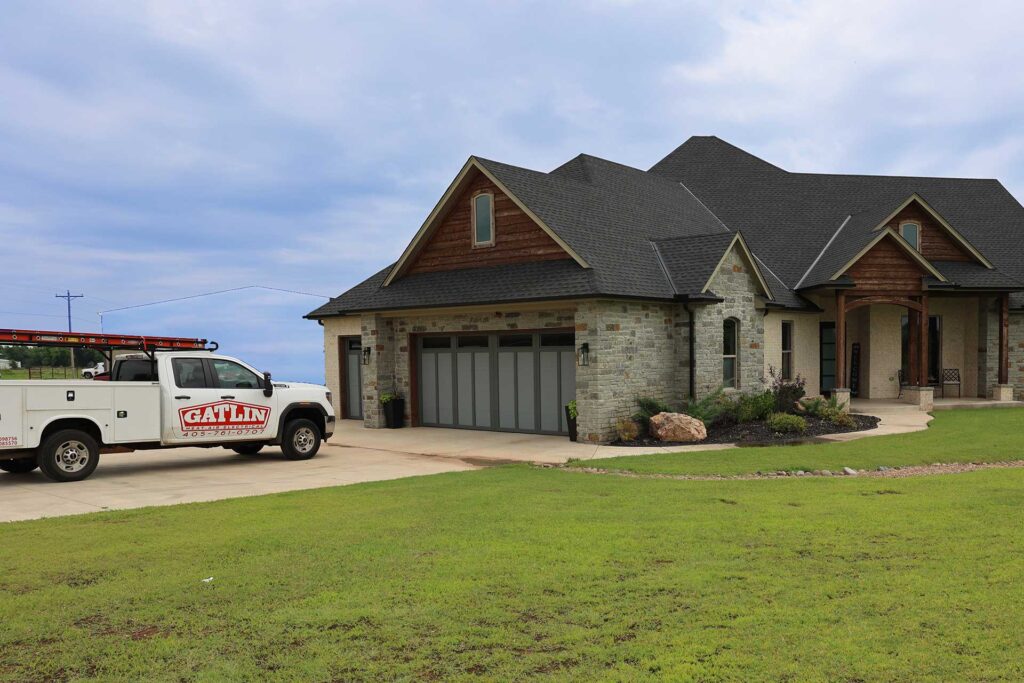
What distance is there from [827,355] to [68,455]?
22.0 m

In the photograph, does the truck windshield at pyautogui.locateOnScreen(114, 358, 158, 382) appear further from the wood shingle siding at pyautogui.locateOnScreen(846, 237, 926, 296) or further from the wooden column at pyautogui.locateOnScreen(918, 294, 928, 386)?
the wooden column at pyautogui.locateOnScreen(918, 294, 928, 386)

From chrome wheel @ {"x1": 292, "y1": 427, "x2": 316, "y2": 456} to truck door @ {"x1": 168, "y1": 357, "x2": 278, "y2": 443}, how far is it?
48 cm

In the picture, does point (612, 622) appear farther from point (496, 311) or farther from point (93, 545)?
point (496, 311)

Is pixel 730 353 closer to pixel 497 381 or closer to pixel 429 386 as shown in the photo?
pixel 497 381

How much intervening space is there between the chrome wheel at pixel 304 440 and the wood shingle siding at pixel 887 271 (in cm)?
1643

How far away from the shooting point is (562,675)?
4.53 m

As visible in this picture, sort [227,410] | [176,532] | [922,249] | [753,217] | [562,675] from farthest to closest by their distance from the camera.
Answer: [753,217], [922,249], [227,410], [176,532], [562,675]

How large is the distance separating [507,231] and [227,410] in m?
8.19

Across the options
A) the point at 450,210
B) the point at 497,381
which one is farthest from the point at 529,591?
the point at 450,210

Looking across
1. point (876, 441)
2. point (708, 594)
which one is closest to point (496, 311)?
point (876, 441)

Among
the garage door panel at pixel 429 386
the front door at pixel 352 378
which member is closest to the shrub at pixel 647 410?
the garage door panel at pixel 429 386

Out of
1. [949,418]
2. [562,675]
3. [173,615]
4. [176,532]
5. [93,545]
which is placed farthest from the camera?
[949,418]

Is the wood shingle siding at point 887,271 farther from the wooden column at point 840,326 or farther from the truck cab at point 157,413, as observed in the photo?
the truck cab at point 157,413

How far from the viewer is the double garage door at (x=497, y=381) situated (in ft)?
61.4
